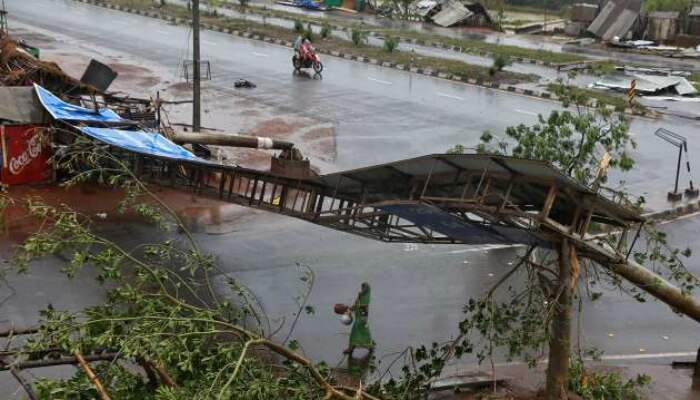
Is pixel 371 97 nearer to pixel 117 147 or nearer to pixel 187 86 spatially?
pixel 187 86

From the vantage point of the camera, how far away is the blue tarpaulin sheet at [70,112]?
1402 cm

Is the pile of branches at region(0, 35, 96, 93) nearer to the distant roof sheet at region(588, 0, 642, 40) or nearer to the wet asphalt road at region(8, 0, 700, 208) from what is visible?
the wet asphalt road at region(8, 0, 700, 208)

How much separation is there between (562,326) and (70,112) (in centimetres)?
984

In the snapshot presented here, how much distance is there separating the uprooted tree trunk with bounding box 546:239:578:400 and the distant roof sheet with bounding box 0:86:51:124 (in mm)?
10537

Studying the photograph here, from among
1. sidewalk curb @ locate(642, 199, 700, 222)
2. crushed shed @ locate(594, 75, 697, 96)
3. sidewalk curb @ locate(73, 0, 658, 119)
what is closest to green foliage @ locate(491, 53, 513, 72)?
sidewalk curb @ locate(73, 0, 658, 119)

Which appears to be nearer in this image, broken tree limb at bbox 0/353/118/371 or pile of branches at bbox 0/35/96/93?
broken tree limb at bbox 0/353/118/371

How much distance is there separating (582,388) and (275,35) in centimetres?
2959

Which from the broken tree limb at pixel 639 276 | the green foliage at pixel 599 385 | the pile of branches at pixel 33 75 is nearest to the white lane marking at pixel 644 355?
the green foliage at pixel 599 385

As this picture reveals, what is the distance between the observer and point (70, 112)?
14.5 m

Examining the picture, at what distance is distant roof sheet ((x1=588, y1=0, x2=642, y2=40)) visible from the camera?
128 ft

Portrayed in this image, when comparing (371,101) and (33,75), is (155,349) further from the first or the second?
(371,101)

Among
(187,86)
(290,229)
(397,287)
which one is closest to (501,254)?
(397,287)

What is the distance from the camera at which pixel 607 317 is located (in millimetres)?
12078

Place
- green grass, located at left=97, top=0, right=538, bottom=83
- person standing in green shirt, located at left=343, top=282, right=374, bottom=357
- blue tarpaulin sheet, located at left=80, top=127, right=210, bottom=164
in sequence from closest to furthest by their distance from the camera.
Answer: person standing in green shirt, located at left=343, top=282, right=374, bottom=357 < blue tarpaulin sheet, located at left=80, top=127, right=210, bottom=164 < green grass, located at left=97, top=0, right=538, bottom=83
